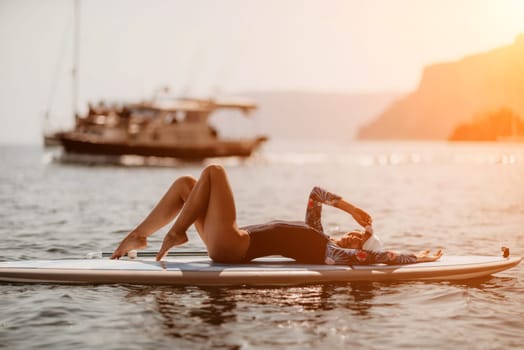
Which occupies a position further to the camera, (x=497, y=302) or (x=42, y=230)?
(x=42, y=230)

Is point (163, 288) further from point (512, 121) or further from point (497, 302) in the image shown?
point (512, 121)

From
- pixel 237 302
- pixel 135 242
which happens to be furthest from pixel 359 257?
pixel 135 242

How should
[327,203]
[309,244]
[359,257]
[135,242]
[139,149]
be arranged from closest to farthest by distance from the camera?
[327,203]
[135,242]
[309,244]
[359,257]
[139,149]

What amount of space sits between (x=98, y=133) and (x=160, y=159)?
5418 millimetres

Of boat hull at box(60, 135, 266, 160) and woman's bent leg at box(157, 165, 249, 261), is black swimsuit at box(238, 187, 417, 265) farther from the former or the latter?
boat hull at box(60, 135, 266, 160)

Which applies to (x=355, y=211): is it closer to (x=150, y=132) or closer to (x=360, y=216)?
(x=360, y=216)

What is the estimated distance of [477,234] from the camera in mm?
16938

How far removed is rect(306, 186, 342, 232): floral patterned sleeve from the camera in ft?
26.2

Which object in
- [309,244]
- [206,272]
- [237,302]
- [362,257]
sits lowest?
[237,302]

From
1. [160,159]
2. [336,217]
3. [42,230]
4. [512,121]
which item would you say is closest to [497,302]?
[42,230]

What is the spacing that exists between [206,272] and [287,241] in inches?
36.0

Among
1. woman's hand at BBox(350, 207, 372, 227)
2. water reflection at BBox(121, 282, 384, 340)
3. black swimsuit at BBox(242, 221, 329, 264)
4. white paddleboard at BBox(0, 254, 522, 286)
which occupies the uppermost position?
woman's hand at BBox(350, 207, 372, 227)

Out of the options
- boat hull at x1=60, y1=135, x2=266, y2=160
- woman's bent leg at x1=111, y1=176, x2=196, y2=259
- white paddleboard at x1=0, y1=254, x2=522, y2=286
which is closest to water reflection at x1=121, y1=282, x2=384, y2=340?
white paddleboard at x1=0, y1=254, x2=522, y2=286

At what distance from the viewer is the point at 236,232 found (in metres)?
7.98
